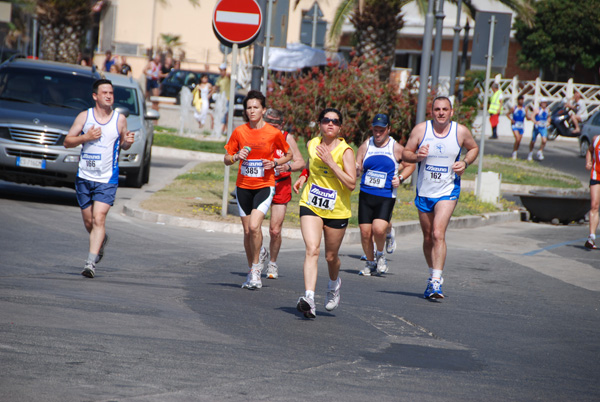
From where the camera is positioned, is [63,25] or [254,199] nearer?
[254,199]

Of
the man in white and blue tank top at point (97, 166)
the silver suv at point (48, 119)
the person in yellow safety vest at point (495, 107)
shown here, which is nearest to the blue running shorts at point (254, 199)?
the man in white and blue tank top at point (97, 166)

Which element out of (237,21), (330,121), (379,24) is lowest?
(330,121)

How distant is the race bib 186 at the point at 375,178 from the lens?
1070 centimetres

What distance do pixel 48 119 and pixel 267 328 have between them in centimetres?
861

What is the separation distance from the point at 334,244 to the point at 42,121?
26.0 ft

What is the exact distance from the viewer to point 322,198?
7.91 meters

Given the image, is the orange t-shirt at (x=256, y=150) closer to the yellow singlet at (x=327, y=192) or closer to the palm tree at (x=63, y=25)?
the yellow singlet at (x=327, y=192)

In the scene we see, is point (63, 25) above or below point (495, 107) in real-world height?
above

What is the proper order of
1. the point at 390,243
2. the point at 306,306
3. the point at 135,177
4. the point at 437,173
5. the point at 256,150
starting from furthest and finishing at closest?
1. the point at 135,177
2. the point at 390,243
3. the point at 437,173
4. the point at 256,150
5. the point at 306,306

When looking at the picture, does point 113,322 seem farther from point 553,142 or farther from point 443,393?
point 553,142

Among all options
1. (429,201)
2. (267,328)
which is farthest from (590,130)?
(267,328)

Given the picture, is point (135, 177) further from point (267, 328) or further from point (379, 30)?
point (379, 30)

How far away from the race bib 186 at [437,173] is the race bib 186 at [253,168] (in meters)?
1.69

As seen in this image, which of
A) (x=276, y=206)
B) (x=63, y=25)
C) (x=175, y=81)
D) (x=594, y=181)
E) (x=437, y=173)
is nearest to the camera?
(x=437, y=173)
